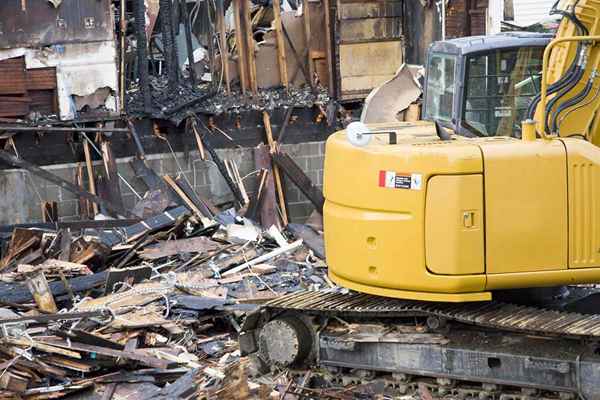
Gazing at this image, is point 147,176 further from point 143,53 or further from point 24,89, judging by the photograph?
point 24,89

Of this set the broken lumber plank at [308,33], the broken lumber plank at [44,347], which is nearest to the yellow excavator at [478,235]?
the broken lumber plank at [44,347]

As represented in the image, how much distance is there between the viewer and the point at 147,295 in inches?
543

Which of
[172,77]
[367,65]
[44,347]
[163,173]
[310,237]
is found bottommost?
[310,237]

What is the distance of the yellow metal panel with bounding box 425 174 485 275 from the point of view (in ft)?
30.6

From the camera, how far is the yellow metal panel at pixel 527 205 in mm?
9266

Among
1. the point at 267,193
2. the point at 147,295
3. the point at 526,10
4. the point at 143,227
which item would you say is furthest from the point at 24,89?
the point at 526,10

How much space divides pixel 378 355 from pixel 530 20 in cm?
1457

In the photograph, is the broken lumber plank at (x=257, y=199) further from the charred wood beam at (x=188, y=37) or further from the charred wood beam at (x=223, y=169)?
the charred wood beam at (x=188, y=37)

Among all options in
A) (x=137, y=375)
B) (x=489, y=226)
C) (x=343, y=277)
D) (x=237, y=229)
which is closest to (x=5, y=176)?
(x=237, y=229)

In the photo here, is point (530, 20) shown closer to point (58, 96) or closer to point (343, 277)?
point (58, 96)

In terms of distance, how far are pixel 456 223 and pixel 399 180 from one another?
1.88 feet

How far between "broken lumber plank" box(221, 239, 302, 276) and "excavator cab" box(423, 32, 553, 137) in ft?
18.2

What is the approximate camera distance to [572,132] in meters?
9.53

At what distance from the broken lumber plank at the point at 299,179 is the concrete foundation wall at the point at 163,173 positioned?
40cm
